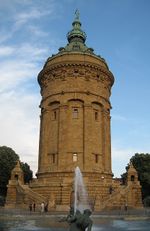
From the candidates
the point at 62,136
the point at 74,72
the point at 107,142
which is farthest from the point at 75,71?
the point at 107,142

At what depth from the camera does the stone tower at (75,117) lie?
144 feet

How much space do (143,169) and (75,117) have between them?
21.4 m

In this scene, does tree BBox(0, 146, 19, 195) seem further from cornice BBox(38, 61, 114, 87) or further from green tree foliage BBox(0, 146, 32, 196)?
cornice BBox(38, 61, 114, 87)

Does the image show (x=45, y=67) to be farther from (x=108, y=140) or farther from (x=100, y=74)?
(x=108, y=140)

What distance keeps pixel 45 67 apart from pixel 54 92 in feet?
16.2

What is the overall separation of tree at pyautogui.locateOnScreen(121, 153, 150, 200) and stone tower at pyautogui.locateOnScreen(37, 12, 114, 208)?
44.0ft

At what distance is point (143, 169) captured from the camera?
60344 millimetres

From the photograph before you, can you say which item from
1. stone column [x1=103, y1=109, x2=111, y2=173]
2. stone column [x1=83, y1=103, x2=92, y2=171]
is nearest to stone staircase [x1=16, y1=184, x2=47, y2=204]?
stone column [x1=83, y1=103, x2=92, y2=171]

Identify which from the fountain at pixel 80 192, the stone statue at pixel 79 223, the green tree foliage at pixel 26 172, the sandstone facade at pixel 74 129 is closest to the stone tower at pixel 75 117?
the sandstone facade at pixel 74 129

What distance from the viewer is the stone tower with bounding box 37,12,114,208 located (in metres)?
43.9

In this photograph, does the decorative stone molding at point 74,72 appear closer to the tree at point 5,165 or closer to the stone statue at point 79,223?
the tree at point 5,165

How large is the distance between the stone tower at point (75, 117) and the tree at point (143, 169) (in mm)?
13401

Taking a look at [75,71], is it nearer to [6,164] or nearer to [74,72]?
[74,72]

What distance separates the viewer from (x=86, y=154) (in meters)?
43.6
